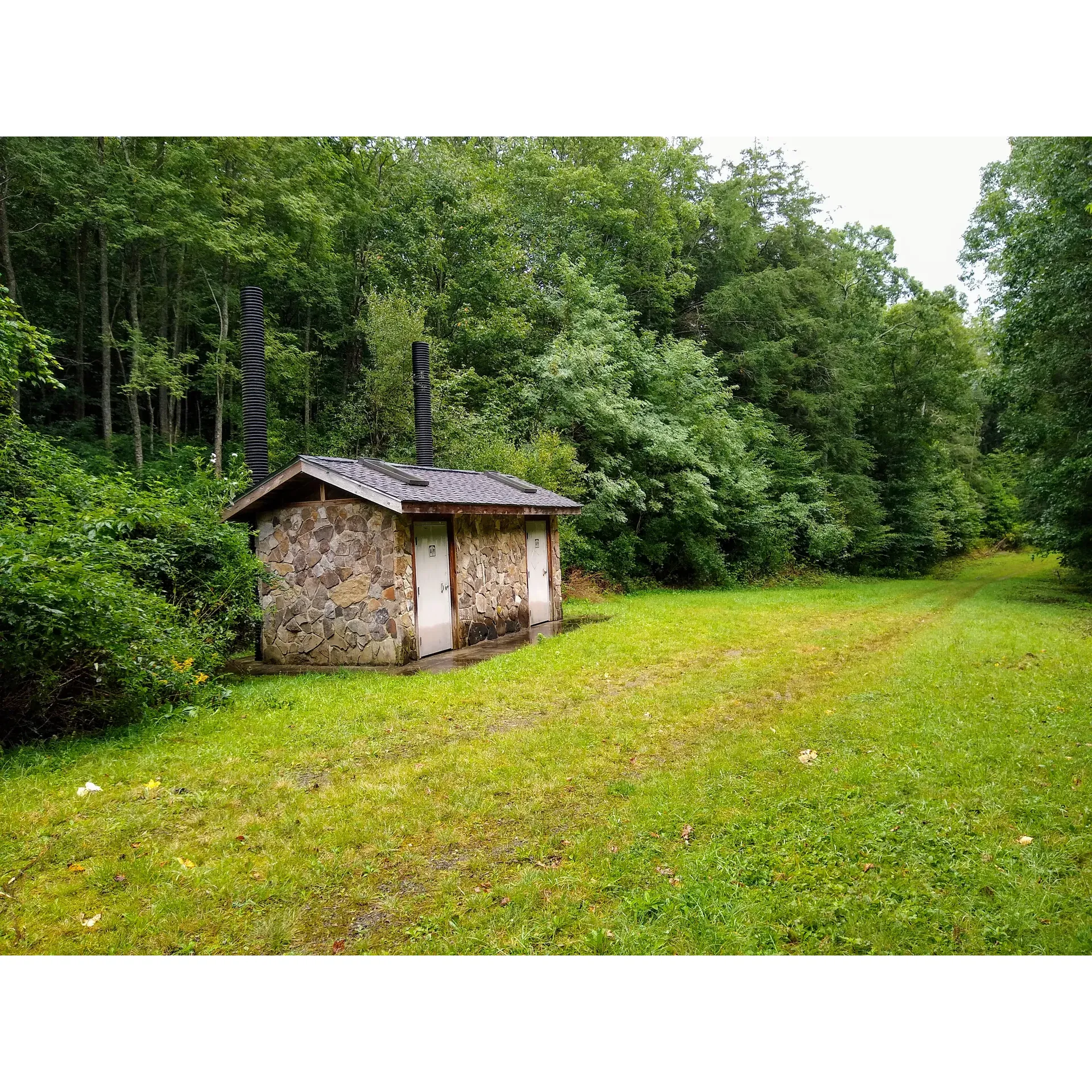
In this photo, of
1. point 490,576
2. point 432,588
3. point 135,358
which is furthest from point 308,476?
point 135,358

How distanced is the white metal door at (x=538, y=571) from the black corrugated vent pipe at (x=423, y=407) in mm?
2154

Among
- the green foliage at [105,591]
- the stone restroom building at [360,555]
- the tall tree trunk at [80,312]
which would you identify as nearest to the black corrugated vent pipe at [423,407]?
the stone restroom building at [360,555]

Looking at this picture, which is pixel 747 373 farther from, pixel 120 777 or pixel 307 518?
pixel 120 777

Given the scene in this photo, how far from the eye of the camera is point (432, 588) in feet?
31.1

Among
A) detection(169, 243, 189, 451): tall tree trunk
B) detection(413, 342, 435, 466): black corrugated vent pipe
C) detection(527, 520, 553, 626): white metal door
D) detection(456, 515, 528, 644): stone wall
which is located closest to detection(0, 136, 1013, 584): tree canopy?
detection(169, 243, 189, 451): tall tree trunk

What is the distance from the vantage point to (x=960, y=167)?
12.6m

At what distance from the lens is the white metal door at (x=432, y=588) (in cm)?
913

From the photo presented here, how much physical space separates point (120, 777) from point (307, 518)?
15.5 feet

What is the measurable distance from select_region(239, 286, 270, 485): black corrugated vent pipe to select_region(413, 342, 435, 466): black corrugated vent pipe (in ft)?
8.40

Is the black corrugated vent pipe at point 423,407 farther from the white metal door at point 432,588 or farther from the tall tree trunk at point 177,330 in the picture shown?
the tall tree trunk at point 177,330

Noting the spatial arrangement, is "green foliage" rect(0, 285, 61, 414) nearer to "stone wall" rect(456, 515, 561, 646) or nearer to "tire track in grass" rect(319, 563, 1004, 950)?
"stone wall" rect(456, 515, 561, 646)

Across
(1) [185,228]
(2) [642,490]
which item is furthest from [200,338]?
(2) [642,490]

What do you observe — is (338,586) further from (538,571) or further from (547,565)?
(547,565)

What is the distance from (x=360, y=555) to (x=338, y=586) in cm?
53
